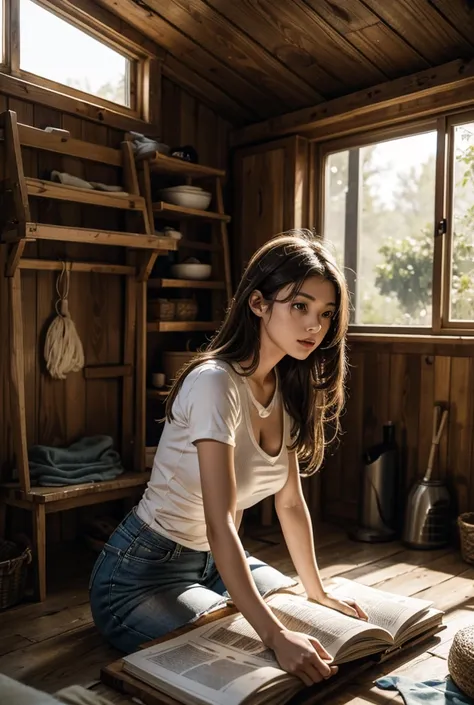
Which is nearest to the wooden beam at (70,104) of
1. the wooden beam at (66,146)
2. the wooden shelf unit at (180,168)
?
the wooden beam at (66,146)

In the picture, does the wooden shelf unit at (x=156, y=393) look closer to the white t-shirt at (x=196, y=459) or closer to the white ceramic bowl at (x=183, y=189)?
the white ceramic bowl at (x=183, y=189)

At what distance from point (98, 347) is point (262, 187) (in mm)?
1140

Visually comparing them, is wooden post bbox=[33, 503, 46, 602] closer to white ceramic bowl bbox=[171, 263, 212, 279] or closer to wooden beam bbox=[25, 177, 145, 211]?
wooden beam bbox=[25, 177, 145, 211]

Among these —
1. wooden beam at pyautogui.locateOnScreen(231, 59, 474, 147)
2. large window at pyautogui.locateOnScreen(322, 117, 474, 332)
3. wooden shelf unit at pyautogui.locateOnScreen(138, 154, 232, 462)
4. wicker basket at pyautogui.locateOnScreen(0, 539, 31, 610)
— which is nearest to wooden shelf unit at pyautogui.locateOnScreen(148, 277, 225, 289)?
wooden shelf unit at pyautogui.locateOnScreen(138, 154, 232, 462)

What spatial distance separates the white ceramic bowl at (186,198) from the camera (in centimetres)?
326

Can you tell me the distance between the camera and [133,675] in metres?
1.59

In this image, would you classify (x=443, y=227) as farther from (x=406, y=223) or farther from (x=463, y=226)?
(x=406, y=223)

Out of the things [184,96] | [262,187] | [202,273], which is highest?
[184,96]

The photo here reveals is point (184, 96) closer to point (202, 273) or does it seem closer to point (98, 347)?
point (202, 273)

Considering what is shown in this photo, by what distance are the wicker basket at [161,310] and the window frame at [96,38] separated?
855 mm

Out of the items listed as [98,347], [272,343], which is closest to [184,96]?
[98,347]

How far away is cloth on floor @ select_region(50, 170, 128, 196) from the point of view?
2818mm

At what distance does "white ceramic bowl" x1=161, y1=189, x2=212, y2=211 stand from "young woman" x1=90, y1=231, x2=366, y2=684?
153 centimetres

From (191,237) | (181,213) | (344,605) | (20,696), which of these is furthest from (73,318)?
(20,696)
